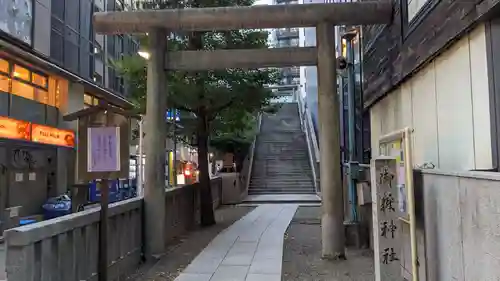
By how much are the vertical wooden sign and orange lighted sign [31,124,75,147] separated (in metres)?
14.5

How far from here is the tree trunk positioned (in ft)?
43.9

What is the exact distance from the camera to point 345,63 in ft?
34.8

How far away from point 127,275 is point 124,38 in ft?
73.9

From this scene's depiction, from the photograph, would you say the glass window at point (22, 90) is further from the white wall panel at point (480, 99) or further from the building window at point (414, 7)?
the white wall panel at point (480, 99)

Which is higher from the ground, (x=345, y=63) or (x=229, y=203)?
(x=345, y=63)

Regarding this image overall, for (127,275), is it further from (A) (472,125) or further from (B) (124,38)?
(B) (124,38)

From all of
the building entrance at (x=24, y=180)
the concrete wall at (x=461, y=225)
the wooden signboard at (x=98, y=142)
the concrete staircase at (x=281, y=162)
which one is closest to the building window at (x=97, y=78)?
the building entrance at (x=24, y=180)

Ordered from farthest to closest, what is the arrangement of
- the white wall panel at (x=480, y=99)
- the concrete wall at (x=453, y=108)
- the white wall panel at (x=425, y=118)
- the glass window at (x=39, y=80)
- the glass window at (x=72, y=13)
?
the glass window at (x=72, y=13) < the glass window at (x=39, y=80) < the white wall panel at (x=425, y=118) < the concrete wall at (x=453, y=108) < the white wall panel at (x=480, y=99)

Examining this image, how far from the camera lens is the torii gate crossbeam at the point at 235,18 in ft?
29.0

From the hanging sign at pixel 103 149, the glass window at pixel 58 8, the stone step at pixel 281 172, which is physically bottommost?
the stone step at pixel 281 172

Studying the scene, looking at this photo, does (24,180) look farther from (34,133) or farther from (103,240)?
(103,240)

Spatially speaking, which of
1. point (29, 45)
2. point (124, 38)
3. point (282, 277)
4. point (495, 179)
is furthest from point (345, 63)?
point (124, 38)

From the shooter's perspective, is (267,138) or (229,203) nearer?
(229,203)

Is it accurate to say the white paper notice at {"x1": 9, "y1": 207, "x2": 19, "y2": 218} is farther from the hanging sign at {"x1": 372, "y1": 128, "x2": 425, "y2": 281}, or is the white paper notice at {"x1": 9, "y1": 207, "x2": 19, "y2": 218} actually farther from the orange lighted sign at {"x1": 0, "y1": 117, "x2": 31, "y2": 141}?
the hanging sign at {"x1": 372, "y1": 128, "x2": 425, "y2": 281}
